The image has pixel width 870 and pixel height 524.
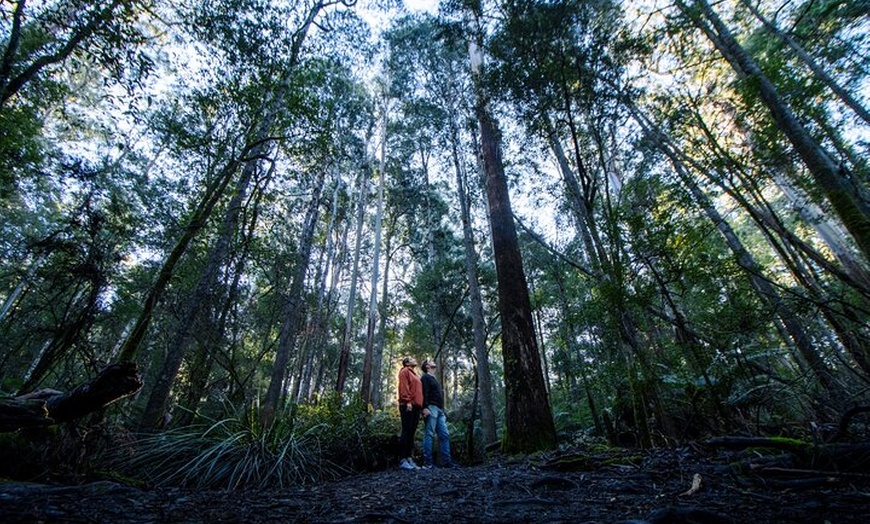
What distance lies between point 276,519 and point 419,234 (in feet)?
54.0

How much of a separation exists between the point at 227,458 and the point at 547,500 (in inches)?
144

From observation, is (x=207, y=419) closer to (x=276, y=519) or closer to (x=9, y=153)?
(x=276, y=519)

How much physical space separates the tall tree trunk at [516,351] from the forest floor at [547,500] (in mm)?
2025

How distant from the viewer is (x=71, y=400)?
2713mm

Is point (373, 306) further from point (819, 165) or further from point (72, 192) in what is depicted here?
point (819, 165)

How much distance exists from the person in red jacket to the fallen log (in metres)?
3.54

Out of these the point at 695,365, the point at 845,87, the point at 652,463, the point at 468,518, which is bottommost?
the point at 468,518

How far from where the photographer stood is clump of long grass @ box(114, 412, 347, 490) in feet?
12.0

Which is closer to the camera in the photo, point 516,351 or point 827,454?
point 827,454

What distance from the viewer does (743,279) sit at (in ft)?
18.8

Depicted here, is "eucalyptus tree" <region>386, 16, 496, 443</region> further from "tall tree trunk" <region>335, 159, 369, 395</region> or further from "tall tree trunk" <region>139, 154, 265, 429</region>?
"tall tree trunk" <region>139, 154, 265, 429</region>

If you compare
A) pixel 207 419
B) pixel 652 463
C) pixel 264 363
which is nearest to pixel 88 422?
pixel 207 419

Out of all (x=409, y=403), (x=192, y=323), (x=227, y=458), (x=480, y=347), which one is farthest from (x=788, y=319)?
(x=192, y=323)

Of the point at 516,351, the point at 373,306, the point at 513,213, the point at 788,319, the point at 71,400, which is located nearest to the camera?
the point at 71,400
